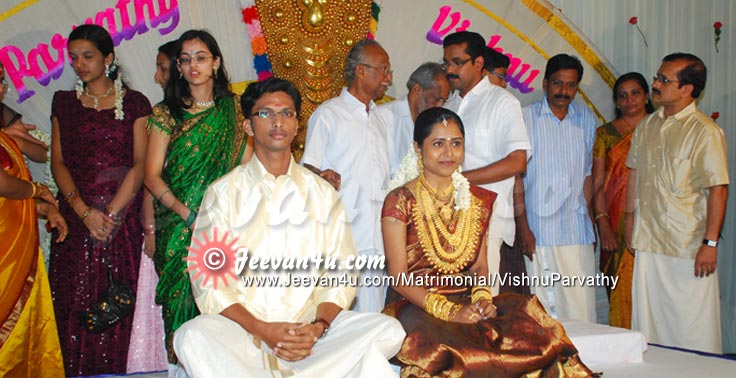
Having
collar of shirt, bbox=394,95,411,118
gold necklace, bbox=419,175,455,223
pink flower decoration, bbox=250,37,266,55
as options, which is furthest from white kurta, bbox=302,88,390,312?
pink flower decoration, bbox=250,37,266,55

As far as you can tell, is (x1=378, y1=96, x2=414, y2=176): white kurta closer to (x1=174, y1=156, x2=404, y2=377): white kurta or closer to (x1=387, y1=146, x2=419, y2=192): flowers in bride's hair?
(x1=387, y1=146, x2=419, y2=192): flowers in bride's hair

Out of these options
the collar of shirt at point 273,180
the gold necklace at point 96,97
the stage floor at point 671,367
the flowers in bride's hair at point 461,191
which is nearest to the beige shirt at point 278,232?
the collar of shirt at point 273,180

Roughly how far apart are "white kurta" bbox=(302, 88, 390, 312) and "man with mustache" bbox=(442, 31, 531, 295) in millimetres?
536

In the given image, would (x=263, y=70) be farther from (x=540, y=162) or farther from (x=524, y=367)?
(x=524, y=367)

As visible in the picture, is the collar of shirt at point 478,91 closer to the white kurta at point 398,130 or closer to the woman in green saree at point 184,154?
the white kurta at point 398,130

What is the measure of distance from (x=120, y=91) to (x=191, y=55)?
31.6 inches

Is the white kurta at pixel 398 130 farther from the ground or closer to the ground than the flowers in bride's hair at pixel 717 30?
closer to the ground

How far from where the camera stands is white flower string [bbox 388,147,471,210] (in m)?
3.53

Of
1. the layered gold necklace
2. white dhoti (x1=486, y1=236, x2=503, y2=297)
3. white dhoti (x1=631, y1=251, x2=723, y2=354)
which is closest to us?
the layered gold necklace

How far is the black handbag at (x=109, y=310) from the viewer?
4.06 metres

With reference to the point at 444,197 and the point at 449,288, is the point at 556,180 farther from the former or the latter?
the point at 449,288

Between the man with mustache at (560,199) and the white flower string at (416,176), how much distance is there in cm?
167

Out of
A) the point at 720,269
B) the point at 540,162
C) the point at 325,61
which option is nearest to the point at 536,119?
the point at 540,162

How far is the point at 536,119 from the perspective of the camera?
524 cm
